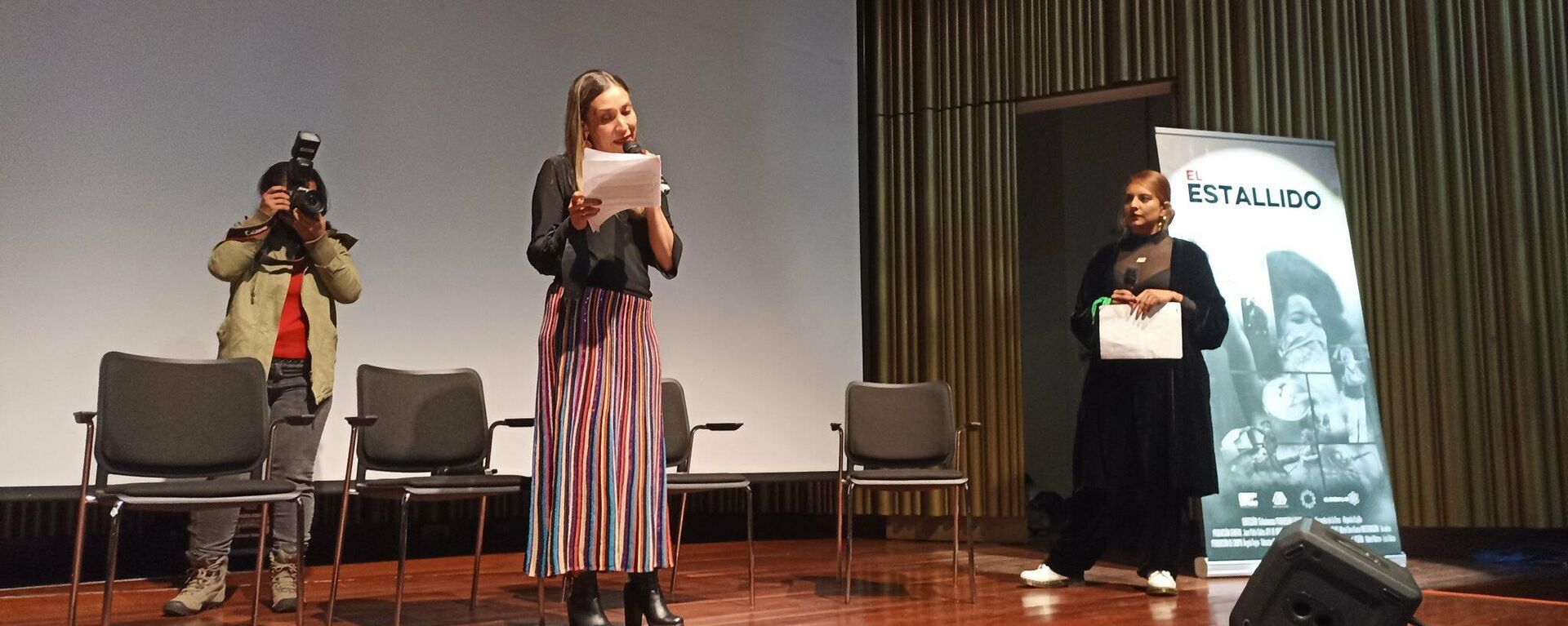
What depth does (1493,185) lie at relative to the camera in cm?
508

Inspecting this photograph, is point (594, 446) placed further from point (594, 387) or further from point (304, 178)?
point (304, 178)

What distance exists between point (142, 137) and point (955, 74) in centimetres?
371

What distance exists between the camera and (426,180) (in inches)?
193

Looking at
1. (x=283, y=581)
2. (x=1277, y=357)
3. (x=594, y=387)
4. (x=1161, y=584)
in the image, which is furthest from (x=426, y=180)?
(x=1277, y=357)

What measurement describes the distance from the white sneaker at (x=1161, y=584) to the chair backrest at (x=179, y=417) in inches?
108

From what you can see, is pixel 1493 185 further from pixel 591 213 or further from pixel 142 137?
pixel 142 137

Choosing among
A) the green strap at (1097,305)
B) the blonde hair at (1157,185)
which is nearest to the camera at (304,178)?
the green strap at (1097,305)

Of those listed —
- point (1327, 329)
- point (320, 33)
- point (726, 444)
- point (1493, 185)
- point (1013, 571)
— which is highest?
point (320, 33)

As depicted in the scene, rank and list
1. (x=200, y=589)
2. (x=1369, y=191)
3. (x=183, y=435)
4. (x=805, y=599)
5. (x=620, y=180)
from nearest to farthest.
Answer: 1. (x=620, y=180)
2. (x=183, y=435)
3. (x=200, y=589)
4. (x=805, y=599)
5. (x=1369, y=191)

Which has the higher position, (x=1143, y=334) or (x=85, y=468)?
(x=1143, y=334)

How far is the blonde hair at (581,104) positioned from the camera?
101 inches

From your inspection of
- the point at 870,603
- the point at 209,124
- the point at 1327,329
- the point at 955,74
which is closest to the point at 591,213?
the point at 870,603

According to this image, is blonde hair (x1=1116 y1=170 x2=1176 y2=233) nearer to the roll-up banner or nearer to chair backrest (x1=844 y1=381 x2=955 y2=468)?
the roll-up banner

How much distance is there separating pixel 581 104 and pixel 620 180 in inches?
14.5
